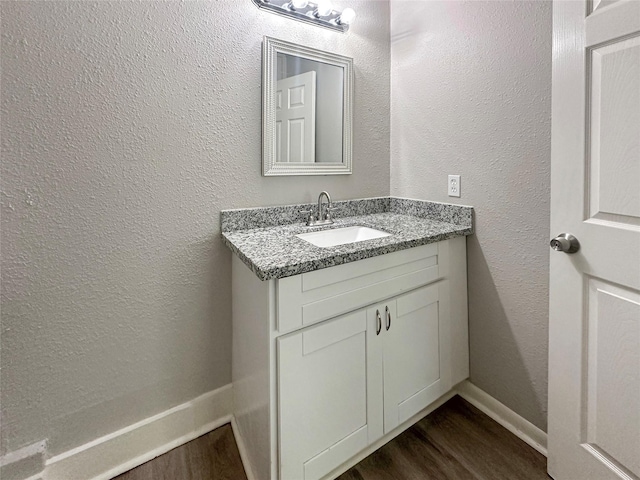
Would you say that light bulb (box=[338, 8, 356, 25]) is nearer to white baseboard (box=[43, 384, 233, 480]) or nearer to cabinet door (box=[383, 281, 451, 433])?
cabinet door (box=[383, 281, 451, 433])

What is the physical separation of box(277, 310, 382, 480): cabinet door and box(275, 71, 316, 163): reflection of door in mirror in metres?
0.84

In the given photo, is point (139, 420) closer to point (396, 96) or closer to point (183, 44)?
point (183, 44)

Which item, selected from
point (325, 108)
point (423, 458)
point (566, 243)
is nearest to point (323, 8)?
point (325, 108)

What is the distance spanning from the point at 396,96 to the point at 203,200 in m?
1.21

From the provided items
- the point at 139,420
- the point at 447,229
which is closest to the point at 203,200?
the point at 139,420

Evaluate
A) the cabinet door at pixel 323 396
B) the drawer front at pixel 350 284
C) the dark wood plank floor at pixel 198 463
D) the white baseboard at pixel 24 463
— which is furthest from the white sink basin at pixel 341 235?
the white baseboard at pixel 24 463

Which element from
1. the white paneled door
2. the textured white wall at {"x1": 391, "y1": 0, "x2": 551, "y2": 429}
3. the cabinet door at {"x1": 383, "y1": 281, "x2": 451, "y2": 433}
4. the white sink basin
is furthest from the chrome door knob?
the white sink basin

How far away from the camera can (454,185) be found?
1698 mm

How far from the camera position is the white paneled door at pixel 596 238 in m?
0.97

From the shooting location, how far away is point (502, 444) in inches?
58.0

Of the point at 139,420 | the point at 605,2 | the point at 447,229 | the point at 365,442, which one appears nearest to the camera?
the point at 605,2

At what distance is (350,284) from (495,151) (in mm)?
874

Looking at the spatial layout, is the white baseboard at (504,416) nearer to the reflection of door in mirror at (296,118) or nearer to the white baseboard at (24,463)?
the reflection of door in mirror at (296,118)

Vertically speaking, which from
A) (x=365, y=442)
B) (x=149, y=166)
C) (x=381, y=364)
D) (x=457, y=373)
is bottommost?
(x=365, y=442)
